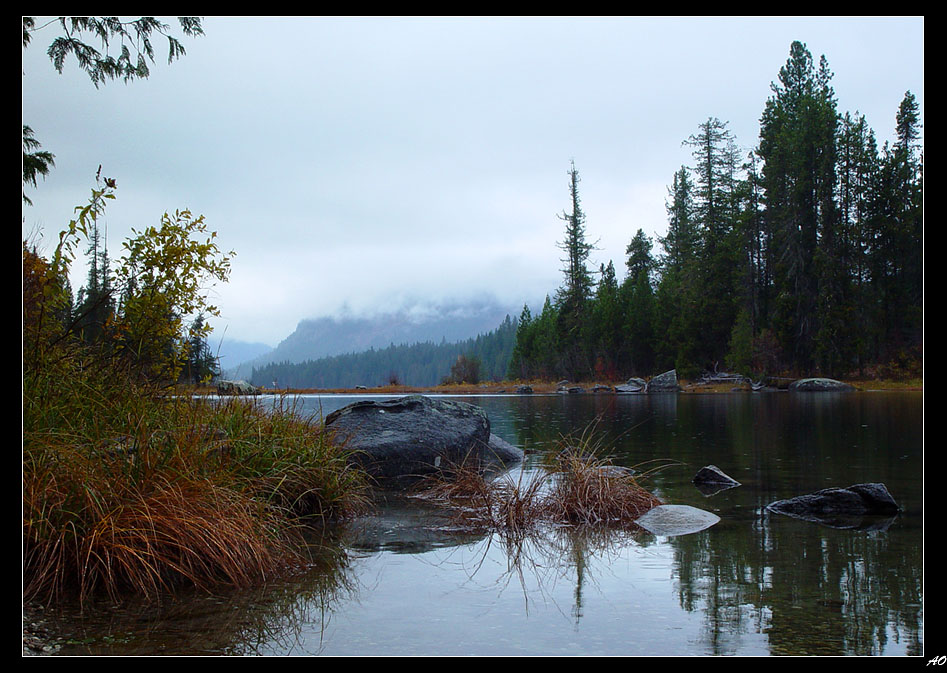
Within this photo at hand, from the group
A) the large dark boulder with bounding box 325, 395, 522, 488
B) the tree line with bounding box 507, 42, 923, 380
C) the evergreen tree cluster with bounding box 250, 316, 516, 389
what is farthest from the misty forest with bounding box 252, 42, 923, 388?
the evergreen tree cluster with bounding box 250, 316, 516, 389

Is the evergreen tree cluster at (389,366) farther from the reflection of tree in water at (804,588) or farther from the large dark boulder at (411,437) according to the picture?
the reflection of tree in water at (804,588)

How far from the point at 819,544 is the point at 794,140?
43327mm

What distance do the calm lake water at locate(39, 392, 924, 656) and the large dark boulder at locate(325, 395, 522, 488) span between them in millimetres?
1902

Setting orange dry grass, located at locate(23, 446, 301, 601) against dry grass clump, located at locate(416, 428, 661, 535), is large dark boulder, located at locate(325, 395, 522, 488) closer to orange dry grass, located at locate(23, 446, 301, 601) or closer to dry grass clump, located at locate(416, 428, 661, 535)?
dry grass clump, located at locate(416, 428, 661, 535)

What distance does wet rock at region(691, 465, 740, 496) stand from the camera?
845 cm

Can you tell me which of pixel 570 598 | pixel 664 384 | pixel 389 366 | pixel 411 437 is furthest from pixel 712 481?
pixel 389 366

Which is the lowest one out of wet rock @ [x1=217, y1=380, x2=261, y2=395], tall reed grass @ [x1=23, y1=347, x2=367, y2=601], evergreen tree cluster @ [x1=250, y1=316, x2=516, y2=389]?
evergreen tree cluster @ [x1=250, y1=316, x2=516, y2=389]

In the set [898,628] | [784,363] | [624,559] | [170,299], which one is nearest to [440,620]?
[624,559]

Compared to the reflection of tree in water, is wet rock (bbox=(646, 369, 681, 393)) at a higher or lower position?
lower

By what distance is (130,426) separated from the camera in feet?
18.2

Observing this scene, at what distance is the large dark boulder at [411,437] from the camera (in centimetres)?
944

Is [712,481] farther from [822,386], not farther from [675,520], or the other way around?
[822,386]
